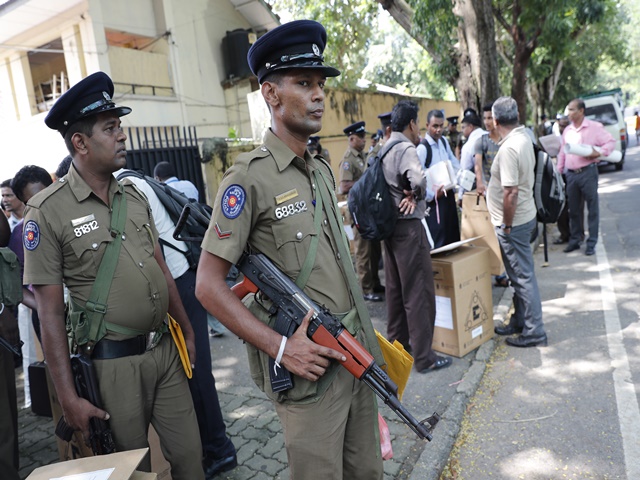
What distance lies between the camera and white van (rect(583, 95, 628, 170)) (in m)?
15.4

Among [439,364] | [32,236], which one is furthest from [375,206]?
[32,236]

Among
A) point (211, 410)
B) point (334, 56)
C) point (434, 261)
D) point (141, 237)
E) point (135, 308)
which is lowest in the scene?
point (211, 410)

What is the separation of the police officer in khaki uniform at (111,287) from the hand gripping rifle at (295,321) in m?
0.75

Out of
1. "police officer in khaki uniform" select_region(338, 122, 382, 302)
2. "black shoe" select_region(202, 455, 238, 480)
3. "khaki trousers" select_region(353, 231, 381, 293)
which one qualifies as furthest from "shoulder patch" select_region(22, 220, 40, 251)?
"khaki trousers" select_region(353, 231, 381, 293)

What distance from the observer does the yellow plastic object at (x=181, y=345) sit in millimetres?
2336

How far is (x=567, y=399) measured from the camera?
11.3 ft

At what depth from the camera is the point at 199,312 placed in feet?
9.78

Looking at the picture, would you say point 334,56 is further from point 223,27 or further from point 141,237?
point 141,237

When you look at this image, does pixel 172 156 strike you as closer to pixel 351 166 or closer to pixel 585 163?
pixel 351 166

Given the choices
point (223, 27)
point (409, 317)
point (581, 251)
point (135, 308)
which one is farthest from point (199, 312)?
point (223, 27)

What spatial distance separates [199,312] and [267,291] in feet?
4.70

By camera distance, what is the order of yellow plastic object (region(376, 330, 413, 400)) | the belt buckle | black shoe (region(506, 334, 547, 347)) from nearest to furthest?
yellow plastic object (region(376, 330, 413, 400)) < the belt buckle < black shoe (region(506, 334, 547, 347))

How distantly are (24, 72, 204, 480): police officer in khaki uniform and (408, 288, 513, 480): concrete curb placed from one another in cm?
133

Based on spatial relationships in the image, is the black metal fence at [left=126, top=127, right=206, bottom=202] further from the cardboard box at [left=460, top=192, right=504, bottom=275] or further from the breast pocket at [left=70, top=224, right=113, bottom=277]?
the breast pocket at [left=70, top=224, right=113, bottom=277]
